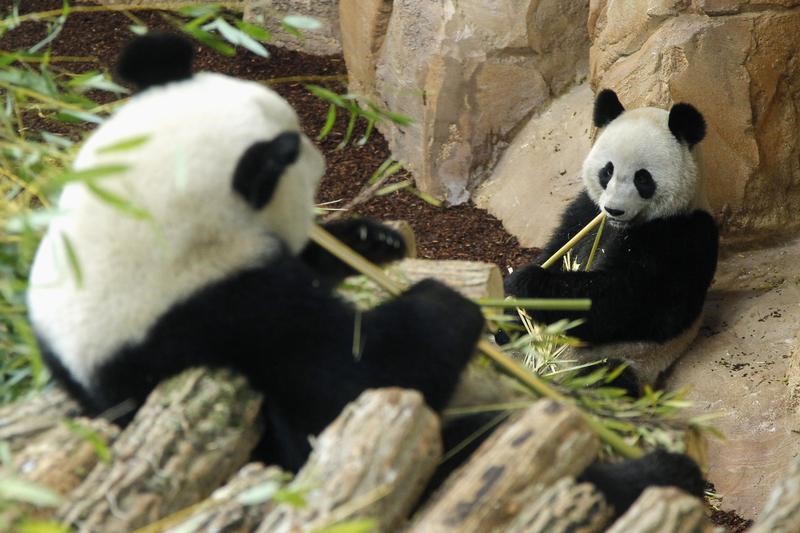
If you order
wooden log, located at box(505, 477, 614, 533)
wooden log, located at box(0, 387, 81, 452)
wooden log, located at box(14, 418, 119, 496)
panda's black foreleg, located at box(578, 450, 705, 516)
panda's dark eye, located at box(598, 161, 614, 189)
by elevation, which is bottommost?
wooden log, located at box(0, 387, 81, 452)

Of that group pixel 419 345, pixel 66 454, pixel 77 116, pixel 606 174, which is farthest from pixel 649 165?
pixel 66 454

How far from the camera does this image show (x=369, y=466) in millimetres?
2203

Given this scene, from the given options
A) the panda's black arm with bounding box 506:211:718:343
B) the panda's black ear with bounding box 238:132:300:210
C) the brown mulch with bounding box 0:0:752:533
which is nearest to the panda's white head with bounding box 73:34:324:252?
the panda's black ear with bounding box 238:132:300:210

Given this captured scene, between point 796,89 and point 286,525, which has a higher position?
point 796,89

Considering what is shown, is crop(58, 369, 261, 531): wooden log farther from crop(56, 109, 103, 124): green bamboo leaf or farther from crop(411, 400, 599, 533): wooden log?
crop(56, 109, 103, 124): green bamboo leaf

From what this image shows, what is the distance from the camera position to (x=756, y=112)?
5637mm

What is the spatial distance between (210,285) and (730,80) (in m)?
3.96

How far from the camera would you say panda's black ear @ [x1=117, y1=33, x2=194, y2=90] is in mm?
2730

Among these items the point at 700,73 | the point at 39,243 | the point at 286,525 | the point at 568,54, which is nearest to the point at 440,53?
the point at 568,54

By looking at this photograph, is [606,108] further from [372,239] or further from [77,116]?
[77,116]

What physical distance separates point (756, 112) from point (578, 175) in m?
1.30

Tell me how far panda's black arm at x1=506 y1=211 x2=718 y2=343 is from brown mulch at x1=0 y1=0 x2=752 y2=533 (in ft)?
3.74

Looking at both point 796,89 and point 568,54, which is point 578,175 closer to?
point 568,54

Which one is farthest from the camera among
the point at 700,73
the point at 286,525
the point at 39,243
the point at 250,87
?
the point at 700,73
